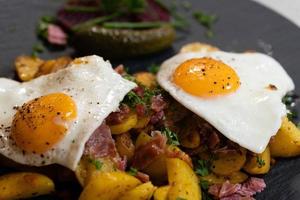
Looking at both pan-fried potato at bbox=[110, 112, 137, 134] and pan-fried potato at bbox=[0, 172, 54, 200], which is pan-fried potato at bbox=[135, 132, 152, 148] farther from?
pan-fried potato at bbox=[0, 172, 54, 200]

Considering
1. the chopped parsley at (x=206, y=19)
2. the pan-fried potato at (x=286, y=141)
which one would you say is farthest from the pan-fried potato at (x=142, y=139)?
the chopped parsley at (x=206, y=19)

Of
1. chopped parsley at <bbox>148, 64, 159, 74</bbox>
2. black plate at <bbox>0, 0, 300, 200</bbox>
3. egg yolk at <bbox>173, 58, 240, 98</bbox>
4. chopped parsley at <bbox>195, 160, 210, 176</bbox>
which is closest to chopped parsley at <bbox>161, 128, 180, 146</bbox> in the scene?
chopped parsley at <bbox>195, 160, 210, 176</bbox>

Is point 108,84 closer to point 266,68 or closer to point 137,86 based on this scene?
point 137,86

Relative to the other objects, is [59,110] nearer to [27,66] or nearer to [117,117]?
[117,117]

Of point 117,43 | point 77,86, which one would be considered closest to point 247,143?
point 77,86

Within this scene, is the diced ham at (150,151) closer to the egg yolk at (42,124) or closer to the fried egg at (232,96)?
the fried egg at (232,96)

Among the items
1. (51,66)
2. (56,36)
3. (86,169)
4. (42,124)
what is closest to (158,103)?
(86,169)
